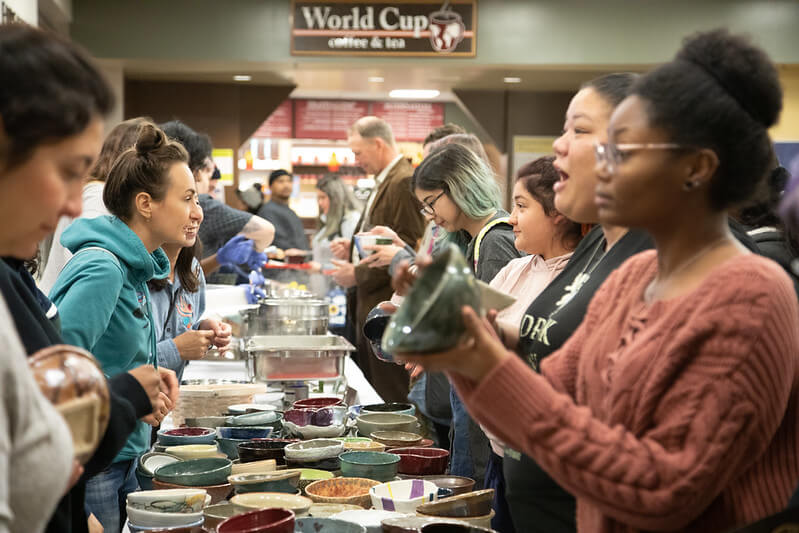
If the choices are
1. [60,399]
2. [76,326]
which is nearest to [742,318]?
[60,399]

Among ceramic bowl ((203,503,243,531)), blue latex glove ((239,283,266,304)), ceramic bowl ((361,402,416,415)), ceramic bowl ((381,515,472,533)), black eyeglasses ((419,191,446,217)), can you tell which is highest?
black eyeglasses ((419,191,446,217))

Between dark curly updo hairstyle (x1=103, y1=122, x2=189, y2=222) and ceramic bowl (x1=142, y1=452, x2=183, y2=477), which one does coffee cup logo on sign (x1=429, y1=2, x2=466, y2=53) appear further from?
ceramic bowl (x1=142, y1=452, x2=183, y2=477)

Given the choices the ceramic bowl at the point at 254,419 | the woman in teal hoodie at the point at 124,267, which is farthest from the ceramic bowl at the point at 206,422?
the woman in teal hoodie at the point at 124,267

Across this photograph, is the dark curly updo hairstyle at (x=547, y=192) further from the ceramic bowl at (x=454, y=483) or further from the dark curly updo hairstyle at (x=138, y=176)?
the dark curly updo hairstyle at (x=138, y=176)

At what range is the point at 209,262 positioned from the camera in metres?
4.75

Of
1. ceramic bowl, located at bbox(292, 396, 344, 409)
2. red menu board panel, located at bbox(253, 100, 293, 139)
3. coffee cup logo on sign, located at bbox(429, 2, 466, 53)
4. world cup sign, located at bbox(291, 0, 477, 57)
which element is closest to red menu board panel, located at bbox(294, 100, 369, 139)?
red menu board panel, located at bbox(253, 100, 293, 139)

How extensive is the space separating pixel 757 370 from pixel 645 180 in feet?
0.95

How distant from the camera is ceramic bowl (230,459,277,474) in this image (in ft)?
6.41

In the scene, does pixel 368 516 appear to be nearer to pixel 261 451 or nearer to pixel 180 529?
pixel 180 529

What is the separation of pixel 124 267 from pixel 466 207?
134 centimetres

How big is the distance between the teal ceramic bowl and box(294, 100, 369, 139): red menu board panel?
8.65 m

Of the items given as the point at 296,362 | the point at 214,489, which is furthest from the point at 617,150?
the point at 296,362

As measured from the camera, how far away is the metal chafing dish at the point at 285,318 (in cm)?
369

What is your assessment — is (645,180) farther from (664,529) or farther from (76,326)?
(76,326)
